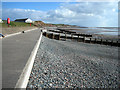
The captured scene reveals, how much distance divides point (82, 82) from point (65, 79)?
0.86 metres

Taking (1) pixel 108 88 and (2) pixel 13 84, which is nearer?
(2) pixel 13 84

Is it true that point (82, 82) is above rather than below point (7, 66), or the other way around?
below

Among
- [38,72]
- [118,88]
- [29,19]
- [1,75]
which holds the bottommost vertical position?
[118,88]

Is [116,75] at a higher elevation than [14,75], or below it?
below

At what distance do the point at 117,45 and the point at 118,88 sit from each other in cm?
1500

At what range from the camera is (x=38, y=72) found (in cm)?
476

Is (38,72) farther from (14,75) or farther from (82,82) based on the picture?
(82,82)

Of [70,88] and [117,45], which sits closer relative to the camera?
[70,88]

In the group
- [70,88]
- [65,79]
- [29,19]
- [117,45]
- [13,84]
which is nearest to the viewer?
[13,84]

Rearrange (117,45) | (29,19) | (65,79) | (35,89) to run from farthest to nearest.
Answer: (29,19)
(117,45)
(65,79)
(35,89)

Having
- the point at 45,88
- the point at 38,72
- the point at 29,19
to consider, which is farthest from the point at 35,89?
the point at 29,19

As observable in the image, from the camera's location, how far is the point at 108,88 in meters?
4.81

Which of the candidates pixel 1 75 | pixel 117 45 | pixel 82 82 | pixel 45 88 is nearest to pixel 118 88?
pixel 82 82

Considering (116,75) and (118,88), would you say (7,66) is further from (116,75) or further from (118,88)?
(116,75)
